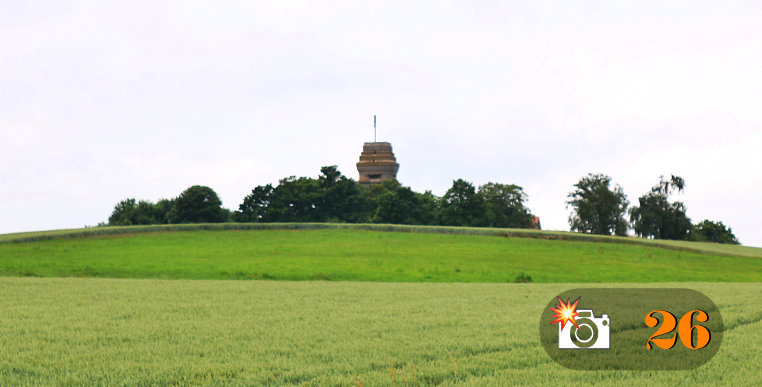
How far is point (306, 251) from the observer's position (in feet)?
120

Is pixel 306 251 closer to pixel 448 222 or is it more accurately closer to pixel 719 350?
pixel 719 350

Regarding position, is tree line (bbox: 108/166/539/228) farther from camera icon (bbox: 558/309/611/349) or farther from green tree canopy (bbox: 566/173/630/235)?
camera icon (bbox: 558/309/611/349)

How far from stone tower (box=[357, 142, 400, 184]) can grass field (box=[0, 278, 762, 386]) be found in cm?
12558

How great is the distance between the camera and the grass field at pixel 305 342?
19.2ft

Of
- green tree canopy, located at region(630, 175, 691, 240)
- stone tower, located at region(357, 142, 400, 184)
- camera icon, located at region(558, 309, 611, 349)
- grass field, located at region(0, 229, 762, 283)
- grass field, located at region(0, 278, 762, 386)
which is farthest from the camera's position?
Answer: stone tower, located at region(357, 142, 400, 184)

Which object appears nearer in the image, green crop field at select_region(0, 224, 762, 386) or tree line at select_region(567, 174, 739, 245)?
green crop field at select_region(0, 224, 762, 386)

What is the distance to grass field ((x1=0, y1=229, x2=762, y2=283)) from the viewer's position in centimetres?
2645

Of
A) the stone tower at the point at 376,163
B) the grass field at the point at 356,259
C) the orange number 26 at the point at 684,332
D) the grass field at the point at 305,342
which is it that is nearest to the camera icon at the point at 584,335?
the grass field at the point at 305,342

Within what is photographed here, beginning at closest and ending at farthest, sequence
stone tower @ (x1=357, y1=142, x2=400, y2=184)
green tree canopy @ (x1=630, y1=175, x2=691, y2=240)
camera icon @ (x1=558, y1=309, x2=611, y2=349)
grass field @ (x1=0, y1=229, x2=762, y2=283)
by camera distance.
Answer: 1. camera icon @ (x1=558, y1=309, x2=611, y2=349)
2. grass field @ (x1=0, y1=229, x2=762, y2=283)
3. green tree canopy @ (x1=630, y1=175, x2=691, y2=240)
4. stone tower @ (x1=357, y1=142, x2=400, y2=184)

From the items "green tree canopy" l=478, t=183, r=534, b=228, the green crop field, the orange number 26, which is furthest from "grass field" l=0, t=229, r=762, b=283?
"green tree canopy" l=478, t=183, r=534, b=228

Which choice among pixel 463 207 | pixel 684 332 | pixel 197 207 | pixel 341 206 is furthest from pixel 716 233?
pixel 684 332

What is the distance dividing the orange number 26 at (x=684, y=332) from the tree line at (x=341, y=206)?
60767 millimetres

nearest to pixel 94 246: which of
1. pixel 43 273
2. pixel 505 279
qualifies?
pixel 43 273

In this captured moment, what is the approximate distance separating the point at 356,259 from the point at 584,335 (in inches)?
1009
